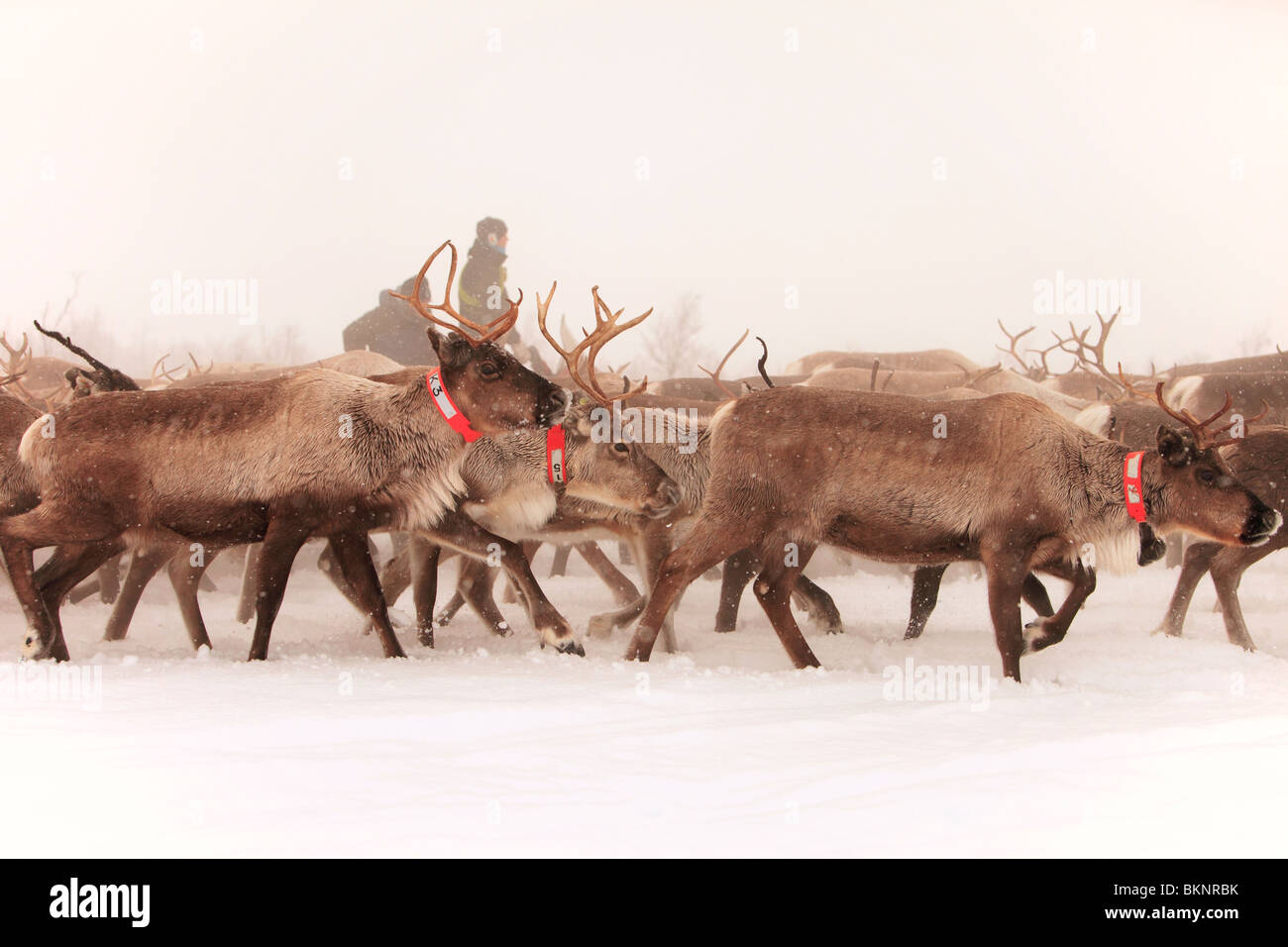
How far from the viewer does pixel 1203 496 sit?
5852mm

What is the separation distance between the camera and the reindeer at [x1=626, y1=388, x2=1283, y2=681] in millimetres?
5738

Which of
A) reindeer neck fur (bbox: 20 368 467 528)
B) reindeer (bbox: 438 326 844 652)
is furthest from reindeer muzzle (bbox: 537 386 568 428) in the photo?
reindeer (bbox: 438 326 844 652)

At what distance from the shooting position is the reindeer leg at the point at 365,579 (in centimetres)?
586

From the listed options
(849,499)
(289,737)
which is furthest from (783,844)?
(849,499)

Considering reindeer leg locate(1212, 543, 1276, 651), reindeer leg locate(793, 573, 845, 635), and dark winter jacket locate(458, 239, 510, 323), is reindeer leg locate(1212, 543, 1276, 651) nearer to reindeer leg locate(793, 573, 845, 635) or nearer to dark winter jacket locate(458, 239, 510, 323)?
reindeer leg locate(793, 573, 845, 635)

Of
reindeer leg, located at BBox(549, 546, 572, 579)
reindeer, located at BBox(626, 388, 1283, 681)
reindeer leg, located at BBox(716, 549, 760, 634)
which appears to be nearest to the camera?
reindeer, located at BBox(626, 388, 1283, 681)

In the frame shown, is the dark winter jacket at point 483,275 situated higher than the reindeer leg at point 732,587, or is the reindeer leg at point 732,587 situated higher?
the dark winter jacket at point 483,275

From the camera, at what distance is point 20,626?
7395 millimetres

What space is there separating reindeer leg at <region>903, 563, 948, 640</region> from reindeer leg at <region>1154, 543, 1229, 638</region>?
1.58 m

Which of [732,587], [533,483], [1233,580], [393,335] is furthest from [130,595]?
[393,335]

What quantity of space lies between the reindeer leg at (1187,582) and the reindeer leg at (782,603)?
3.02 meters

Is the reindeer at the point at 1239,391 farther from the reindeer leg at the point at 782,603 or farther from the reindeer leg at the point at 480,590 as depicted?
the reindeer leg at the point at 480,590
